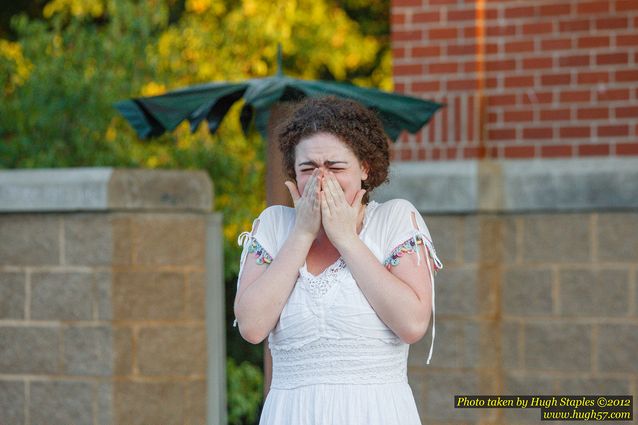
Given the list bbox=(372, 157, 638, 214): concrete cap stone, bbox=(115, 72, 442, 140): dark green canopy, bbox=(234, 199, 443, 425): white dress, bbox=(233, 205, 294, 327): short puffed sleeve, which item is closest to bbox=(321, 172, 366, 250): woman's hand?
bbox=(234, 199, 443, 425): white dress

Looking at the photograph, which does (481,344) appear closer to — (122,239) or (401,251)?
(122,239)

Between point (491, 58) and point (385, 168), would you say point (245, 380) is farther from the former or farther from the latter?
point (385, 168)

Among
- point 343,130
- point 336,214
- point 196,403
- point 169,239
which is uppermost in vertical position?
point 343,130

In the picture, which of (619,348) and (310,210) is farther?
(619,348)

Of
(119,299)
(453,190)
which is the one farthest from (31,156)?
(453,190)

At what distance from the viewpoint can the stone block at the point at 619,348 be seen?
6.26 meters

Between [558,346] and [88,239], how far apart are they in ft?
8.40

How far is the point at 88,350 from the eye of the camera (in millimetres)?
6383

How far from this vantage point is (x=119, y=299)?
6.36m

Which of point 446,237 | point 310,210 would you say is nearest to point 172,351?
point 446,237

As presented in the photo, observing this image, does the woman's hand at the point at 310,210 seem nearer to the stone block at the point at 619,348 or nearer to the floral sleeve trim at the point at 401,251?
the floral sleeve trim at the point at 401,251

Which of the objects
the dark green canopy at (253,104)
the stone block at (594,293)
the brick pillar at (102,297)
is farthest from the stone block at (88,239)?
the stone block at (594,293)

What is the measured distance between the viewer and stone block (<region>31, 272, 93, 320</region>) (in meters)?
6.40

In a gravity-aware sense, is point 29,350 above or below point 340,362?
below
